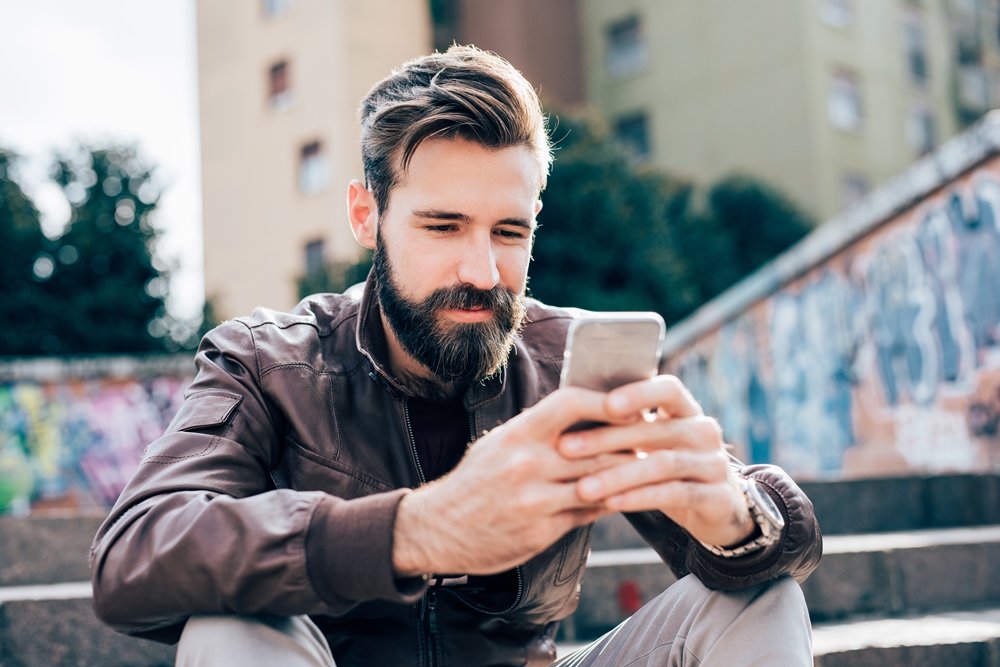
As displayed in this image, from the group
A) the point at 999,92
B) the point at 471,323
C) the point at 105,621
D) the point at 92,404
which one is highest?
the point at 999,92

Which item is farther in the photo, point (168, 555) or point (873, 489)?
point (873, 489)

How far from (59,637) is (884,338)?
7341 millimetres

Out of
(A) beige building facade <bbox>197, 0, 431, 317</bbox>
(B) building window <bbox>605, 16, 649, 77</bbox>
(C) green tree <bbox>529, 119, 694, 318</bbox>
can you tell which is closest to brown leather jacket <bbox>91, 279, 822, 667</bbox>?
(C) green tree <bbox>529, 119, 694, 318</bbox>

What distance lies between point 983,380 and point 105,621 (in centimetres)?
663

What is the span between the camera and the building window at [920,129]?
74.1 ft

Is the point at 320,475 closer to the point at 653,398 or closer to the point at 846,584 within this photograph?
the point at 653,398

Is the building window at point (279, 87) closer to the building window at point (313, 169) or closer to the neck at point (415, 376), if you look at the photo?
the building window at point (313, 169)

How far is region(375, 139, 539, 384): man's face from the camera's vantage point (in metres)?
1.88

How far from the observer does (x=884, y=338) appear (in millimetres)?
7969

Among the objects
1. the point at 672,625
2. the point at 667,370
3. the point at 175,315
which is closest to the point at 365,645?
the point at 672,625

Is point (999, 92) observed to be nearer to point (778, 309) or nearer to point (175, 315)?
point (778, 309)

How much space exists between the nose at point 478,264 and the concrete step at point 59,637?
5.64 ft

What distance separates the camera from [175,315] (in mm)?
17797

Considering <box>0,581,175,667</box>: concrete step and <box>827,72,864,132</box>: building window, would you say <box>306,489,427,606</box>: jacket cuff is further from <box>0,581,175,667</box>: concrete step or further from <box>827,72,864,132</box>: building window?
<box>827,72,864,132</box>: building window
